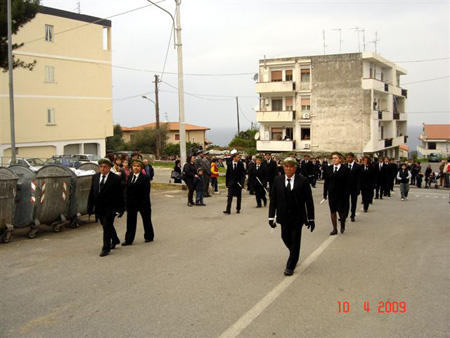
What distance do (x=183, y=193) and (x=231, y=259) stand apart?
39.4 ft

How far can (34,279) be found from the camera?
24.4 feet

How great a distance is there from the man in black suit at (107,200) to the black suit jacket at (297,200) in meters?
3.08

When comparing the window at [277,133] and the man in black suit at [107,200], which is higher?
the window at [277,133]

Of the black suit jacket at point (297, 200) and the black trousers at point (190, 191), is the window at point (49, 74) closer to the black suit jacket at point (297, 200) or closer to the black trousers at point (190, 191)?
the black trousers at point (190, 191)

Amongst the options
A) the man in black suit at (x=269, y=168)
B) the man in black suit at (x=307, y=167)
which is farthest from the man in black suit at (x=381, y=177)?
the man in black suit at (x=269, y=168)

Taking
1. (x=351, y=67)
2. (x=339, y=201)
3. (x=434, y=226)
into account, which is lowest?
(x=434, y=226)

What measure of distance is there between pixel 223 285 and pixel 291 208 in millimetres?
1588

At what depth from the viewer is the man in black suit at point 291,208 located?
24.9 feet

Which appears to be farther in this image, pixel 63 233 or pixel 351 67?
pixel 351 67

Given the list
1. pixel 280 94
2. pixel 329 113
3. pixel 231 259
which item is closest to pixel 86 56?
pixel 280 94

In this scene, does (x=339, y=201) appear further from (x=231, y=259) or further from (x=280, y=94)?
(x=280, y=94)

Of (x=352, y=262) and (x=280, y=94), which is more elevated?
(x=280, y=94)

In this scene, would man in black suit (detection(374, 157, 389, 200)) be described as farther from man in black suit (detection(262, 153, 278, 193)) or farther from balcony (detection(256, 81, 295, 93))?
balcony (detection(256, 81, 295, 93))

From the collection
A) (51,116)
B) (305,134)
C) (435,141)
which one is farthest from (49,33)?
(435,141)
